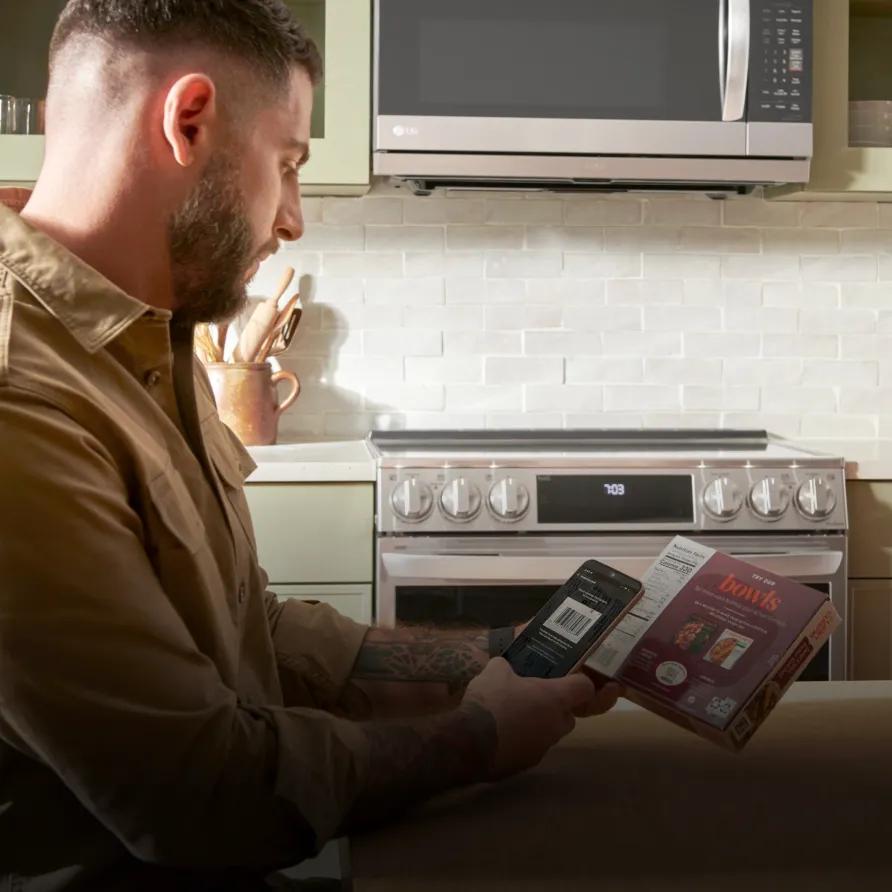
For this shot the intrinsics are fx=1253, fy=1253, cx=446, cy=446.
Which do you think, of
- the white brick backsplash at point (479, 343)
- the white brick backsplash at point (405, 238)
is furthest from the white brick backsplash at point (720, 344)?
the white brick backsplash at point (405, 238)

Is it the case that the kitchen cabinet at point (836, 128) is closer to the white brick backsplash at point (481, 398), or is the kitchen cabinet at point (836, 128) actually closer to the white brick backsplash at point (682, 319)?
the white brick backsplash at point (682, 319)

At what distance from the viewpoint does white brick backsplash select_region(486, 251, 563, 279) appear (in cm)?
341

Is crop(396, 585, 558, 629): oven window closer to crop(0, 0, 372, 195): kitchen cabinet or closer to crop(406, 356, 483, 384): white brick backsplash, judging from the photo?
crop(406, 356, 483, 384): white brick backsplash

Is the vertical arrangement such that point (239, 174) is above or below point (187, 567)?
above

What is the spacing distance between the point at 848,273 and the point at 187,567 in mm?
2818

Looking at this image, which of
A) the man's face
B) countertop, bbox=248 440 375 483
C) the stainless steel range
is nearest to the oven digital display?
the stainless steel range

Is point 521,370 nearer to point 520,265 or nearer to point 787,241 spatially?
point 520,265

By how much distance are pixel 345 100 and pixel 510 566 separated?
3.80 ft

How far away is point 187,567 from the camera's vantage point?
1.04 meters

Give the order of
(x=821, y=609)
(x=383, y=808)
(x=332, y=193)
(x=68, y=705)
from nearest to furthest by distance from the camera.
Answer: (x=68, y=705) → (x=383, y=808) → (x=821, y=609) → (x=332, y=193)

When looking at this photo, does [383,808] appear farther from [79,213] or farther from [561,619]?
[79,213]

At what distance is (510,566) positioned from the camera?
2.72 metres

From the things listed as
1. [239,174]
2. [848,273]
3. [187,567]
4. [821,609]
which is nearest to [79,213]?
[239,174]

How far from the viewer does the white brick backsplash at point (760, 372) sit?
3455mm
